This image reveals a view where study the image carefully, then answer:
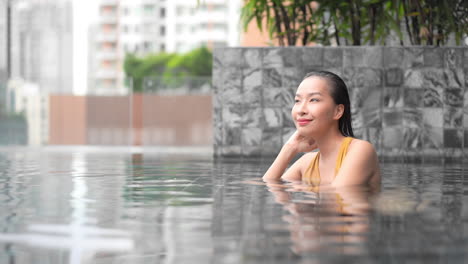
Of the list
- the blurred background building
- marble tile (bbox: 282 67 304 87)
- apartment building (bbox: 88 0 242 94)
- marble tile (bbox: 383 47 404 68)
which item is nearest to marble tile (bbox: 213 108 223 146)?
marble tile (bbox: 282 67 304 87)

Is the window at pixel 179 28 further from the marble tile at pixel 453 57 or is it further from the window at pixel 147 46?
the marble tile at pixel 453 57

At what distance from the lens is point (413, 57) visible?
8.48 m

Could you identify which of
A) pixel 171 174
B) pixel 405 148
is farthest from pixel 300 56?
pixel 171 174

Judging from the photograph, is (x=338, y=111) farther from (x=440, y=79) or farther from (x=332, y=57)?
(x=440, y=79)

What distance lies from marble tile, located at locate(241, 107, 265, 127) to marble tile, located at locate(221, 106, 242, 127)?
55mm

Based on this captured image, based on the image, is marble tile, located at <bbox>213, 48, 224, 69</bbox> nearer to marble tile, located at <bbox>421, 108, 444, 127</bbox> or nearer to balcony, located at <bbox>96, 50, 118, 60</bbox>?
marble tile, located at <bbox>421, 108, 444, 127</bbox>

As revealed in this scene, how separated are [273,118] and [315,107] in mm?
4828

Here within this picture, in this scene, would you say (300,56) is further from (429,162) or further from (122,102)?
(122,102)

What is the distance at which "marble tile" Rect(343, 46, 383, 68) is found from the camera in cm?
847

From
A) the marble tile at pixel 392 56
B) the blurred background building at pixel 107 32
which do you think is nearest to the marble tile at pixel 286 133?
the marble tile at pixel 392 56

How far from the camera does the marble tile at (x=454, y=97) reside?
8.41 metres

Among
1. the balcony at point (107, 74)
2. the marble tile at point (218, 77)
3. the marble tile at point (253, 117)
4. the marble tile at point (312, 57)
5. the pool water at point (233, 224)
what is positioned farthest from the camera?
the balcony at point (107, 74)

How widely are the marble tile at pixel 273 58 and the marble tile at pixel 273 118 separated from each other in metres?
0.54

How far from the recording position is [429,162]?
8.27 m
